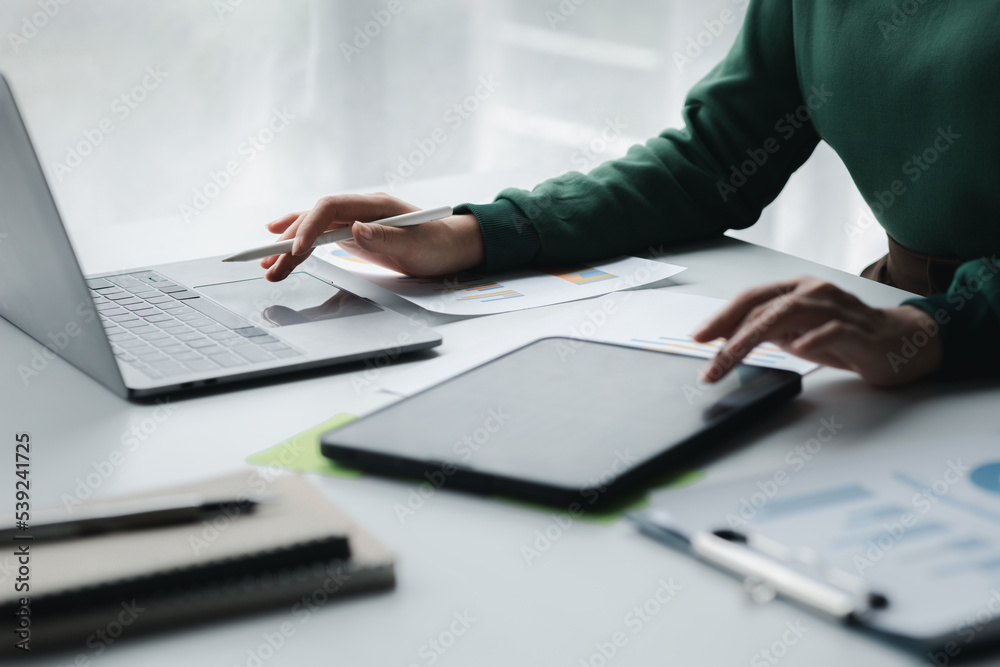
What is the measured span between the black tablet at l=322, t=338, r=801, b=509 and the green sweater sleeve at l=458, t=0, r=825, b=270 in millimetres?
318

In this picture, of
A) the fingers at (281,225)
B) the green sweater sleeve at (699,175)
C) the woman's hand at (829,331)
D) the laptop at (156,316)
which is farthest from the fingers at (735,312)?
the fingers at (281,225)

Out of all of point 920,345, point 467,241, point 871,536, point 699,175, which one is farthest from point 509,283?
point 871,536

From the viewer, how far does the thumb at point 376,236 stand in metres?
0.89

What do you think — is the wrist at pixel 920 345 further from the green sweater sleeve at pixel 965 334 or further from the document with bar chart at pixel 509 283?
the document with bar chart at pixel 509 283

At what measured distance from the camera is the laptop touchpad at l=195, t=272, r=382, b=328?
823 mm

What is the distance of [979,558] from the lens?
1.47 ft

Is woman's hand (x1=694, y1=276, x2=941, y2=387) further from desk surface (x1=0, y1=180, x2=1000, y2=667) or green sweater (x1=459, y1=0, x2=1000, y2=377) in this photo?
green sweater (x1=459, y1=0, x2=1000, y2=377)

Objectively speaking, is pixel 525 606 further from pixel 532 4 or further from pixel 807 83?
pixel 532 4

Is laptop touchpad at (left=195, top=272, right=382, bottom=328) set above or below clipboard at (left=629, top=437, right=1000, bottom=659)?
below

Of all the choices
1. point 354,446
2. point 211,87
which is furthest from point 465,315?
point 211,87

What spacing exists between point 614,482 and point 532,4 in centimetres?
224

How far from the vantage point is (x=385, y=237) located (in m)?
0.91

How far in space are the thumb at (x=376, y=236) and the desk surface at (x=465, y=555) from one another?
0.68 feet

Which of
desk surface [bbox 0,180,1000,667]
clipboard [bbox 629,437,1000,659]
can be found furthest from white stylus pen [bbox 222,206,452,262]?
clipboard [bbox 629,437,1000,659]
